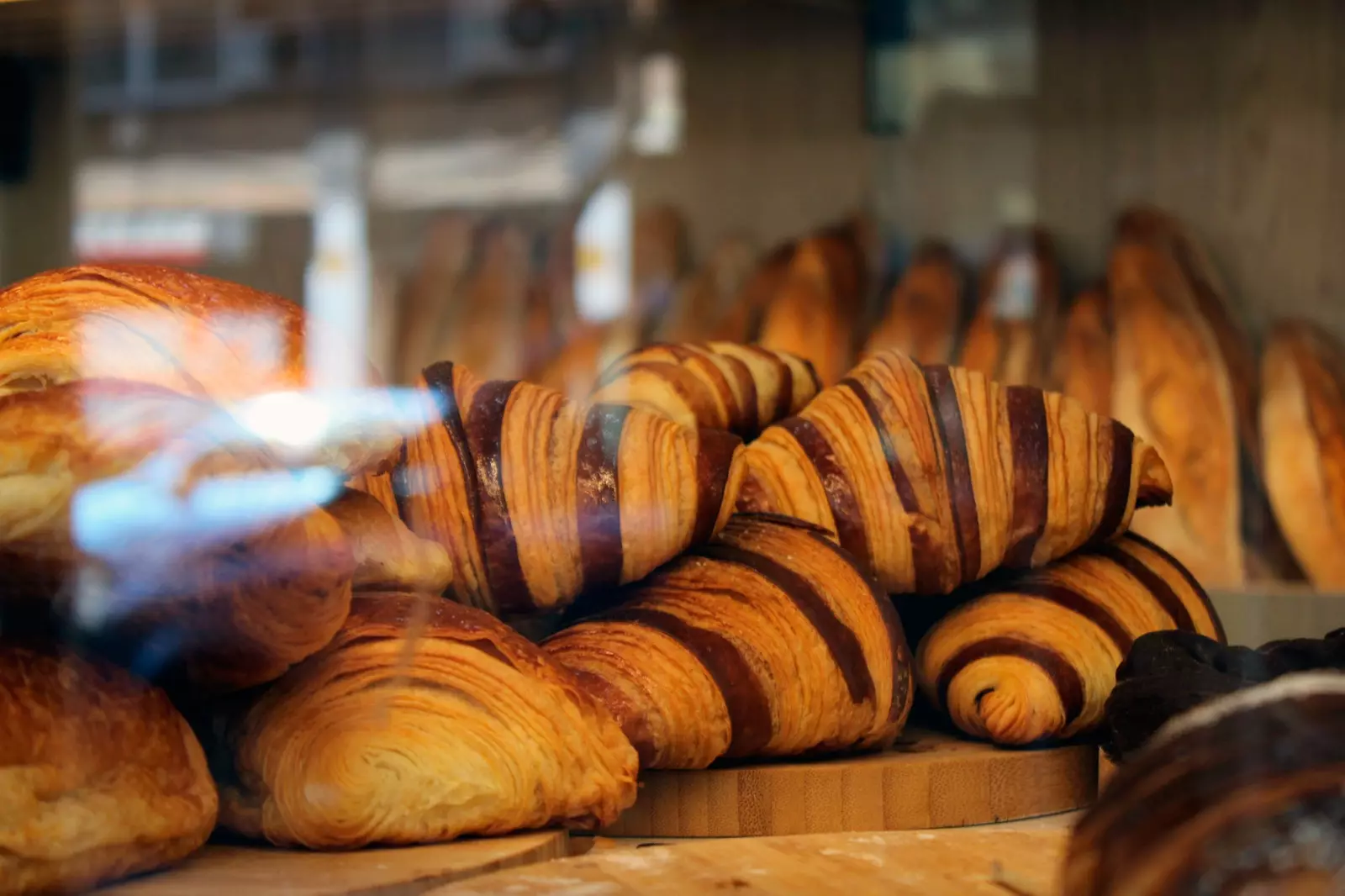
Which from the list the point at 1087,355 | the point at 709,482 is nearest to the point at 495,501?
the point at 709,482

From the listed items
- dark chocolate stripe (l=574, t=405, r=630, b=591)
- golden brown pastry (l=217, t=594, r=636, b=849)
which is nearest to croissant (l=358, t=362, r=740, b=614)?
dark chocolate stripe (l=574, t=405, r=630, b=591)

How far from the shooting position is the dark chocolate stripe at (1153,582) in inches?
33.7

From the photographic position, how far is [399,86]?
30.2 inches

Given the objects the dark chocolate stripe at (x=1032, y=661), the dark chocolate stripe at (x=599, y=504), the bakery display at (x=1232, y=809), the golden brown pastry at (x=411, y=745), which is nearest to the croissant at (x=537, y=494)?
the dark chocolate stripe at (x=599, y=504)

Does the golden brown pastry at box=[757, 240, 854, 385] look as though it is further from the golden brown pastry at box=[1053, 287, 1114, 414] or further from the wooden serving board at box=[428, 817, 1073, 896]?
the wooden serving board at box=[428, 817, 1073, 896]

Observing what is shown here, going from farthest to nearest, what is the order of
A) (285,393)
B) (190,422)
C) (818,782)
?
1. (818,782)
2. (285,393)
3. (190,422)

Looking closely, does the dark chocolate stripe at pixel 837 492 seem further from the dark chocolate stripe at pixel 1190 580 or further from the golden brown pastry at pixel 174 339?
the golden brown pastry at pixel 174 339

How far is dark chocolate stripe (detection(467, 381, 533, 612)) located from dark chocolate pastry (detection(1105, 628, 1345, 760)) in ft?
1.12

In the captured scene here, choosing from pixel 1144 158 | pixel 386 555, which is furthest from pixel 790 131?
pixel 386 555

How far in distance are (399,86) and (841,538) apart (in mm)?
384

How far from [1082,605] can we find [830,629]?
0.19 m

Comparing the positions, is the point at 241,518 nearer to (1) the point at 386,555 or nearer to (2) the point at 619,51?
(1) the point at 386,555

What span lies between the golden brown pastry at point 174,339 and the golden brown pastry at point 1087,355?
416 mm

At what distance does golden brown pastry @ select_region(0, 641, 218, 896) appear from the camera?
587mm
